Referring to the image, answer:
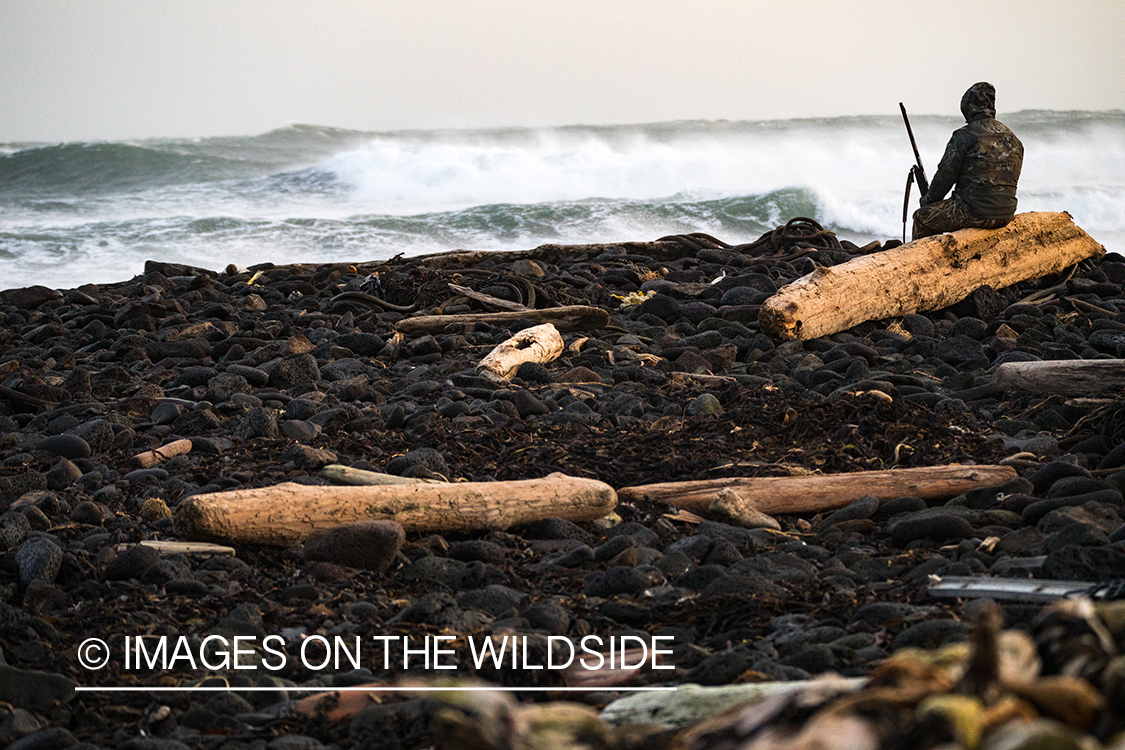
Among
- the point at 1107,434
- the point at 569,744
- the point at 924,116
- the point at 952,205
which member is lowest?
the point at 1107,434

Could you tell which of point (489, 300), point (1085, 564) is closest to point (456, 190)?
point (489, 300)

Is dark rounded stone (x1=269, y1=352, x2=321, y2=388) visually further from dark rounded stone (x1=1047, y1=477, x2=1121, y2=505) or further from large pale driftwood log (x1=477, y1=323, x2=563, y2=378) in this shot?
dark rounded stone (x1=1047, y1=477, x2=1121, y2=505)

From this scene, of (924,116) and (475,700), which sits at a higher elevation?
(924,116)

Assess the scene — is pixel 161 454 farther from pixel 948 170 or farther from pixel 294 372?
pixel 948 170

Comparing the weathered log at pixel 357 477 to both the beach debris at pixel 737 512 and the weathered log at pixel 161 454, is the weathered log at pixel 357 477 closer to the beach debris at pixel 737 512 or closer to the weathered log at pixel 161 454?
the weathered log at pixel 161 454

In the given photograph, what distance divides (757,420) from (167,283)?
5.65 metres

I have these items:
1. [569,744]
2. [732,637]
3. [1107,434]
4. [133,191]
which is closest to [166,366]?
[732,637]

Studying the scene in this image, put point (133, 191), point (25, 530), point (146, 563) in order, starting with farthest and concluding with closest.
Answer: point (133, 191) → point (25, 530) → point (146, 563)

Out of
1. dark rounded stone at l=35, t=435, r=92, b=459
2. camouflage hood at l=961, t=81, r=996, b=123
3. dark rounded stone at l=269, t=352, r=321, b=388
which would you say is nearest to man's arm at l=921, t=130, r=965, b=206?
camouflage hood at l=961, t=81, r=996, b=123

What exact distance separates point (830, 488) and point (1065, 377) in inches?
70.4

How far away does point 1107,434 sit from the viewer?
3.77 metres

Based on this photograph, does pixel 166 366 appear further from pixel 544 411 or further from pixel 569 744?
pixel 569 744

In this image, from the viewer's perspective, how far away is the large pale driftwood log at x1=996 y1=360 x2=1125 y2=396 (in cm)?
448

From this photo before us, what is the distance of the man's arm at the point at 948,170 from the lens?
6.58 m
